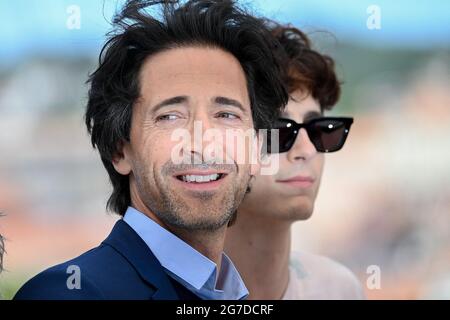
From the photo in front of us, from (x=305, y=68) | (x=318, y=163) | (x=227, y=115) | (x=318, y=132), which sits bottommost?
(x=318, y=163)

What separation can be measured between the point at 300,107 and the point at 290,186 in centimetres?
29

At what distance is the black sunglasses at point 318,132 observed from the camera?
240cm

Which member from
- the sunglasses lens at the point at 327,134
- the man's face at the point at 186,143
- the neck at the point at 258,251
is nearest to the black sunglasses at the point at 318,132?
the sunglasses lens at the point at 327,134

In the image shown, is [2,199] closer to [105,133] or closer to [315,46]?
[105,133]

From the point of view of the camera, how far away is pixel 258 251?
255 centimetres

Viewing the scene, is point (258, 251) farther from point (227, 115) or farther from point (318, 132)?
point (227, 115)

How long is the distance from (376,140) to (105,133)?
1.91 m

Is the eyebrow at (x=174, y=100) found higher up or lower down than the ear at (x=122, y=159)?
higher up

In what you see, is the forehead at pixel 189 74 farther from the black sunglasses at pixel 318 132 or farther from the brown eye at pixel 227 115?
the black sunglasses at pixel 318 132

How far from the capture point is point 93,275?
1736 mm

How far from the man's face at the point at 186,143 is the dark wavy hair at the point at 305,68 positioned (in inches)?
22.9

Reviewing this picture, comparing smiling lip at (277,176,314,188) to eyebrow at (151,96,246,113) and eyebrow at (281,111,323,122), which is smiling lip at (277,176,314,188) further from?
eyebrow at (151,96,246,113)

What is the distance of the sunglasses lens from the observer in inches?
97.7

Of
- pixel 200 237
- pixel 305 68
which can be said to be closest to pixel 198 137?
pixel 200 237
